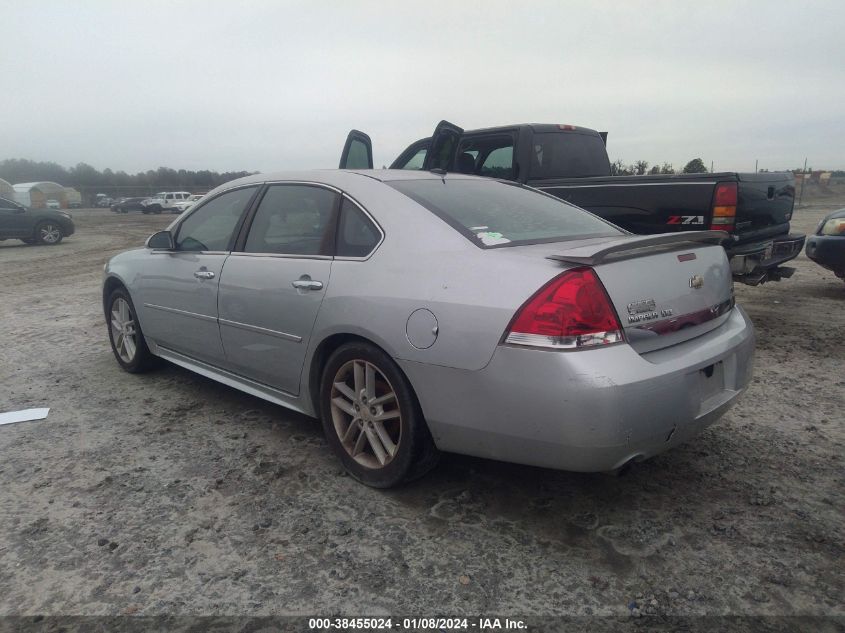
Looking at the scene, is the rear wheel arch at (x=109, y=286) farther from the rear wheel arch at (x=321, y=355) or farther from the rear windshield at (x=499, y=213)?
the rear windshield at (x=499, y=213)

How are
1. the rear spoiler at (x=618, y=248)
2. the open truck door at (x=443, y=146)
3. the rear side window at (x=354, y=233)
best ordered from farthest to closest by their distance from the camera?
the open truck door at (x=443, y=146) < the rear side window at (x=354, y=233) < the rear spoiler at (x=618, y=248)

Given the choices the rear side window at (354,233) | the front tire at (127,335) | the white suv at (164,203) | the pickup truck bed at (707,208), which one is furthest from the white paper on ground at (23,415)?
the white suv at (164,203)

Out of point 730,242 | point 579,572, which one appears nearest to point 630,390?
point 579,572

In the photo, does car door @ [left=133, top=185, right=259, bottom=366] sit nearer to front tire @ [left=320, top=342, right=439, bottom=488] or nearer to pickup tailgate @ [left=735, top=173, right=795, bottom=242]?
front tire @ [left=320, top=342, right=439, bottom=488]

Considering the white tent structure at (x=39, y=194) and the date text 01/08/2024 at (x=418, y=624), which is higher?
the white tent structure at (x=39, y=194)

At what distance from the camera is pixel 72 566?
2414mm

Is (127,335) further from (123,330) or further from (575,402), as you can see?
(575,402)

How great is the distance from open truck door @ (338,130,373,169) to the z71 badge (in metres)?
3.76

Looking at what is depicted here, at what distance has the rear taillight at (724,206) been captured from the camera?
16.5 feet

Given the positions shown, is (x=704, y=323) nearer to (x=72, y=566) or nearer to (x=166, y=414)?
(x=72, y=566)

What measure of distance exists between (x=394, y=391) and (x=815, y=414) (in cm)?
270

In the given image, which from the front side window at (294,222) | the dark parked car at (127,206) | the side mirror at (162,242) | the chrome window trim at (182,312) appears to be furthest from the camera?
the dark parked car at (127,206)

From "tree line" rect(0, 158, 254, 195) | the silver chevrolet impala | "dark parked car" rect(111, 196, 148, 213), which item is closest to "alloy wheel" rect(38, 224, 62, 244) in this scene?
the silver chevrolet impala

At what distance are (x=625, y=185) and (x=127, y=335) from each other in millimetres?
4466
